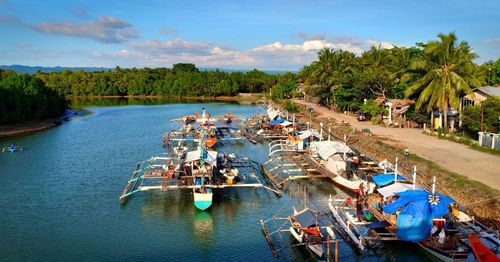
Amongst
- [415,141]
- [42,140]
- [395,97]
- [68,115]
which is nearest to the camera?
[415,141]

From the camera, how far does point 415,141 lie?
129 feet

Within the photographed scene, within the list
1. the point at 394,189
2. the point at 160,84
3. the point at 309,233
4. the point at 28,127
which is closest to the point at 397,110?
the point at 394,189

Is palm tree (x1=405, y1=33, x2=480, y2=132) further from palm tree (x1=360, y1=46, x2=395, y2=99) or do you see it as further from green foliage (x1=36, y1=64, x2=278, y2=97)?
green foliage (x1=36, y1=64, x2=278, y2=97)

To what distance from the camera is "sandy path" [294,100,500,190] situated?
2773 cm

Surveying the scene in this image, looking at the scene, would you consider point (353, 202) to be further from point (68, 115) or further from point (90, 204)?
point (68, 115)

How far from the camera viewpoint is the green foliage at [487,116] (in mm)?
36156

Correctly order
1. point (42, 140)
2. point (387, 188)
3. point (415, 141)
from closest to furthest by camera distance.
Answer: point (387, 188), point (415, 141), point (42, 140)

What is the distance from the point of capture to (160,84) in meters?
138

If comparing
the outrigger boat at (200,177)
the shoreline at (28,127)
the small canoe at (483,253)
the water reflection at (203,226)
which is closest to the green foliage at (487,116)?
the outrigger boat at (200,177)

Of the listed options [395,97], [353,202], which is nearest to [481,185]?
[353,202]

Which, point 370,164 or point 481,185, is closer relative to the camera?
point 481,185

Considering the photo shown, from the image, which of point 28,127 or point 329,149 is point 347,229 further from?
point 28,127

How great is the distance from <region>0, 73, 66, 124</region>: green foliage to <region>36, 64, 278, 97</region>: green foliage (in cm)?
5774

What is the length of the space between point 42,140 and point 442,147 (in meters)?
44.7
